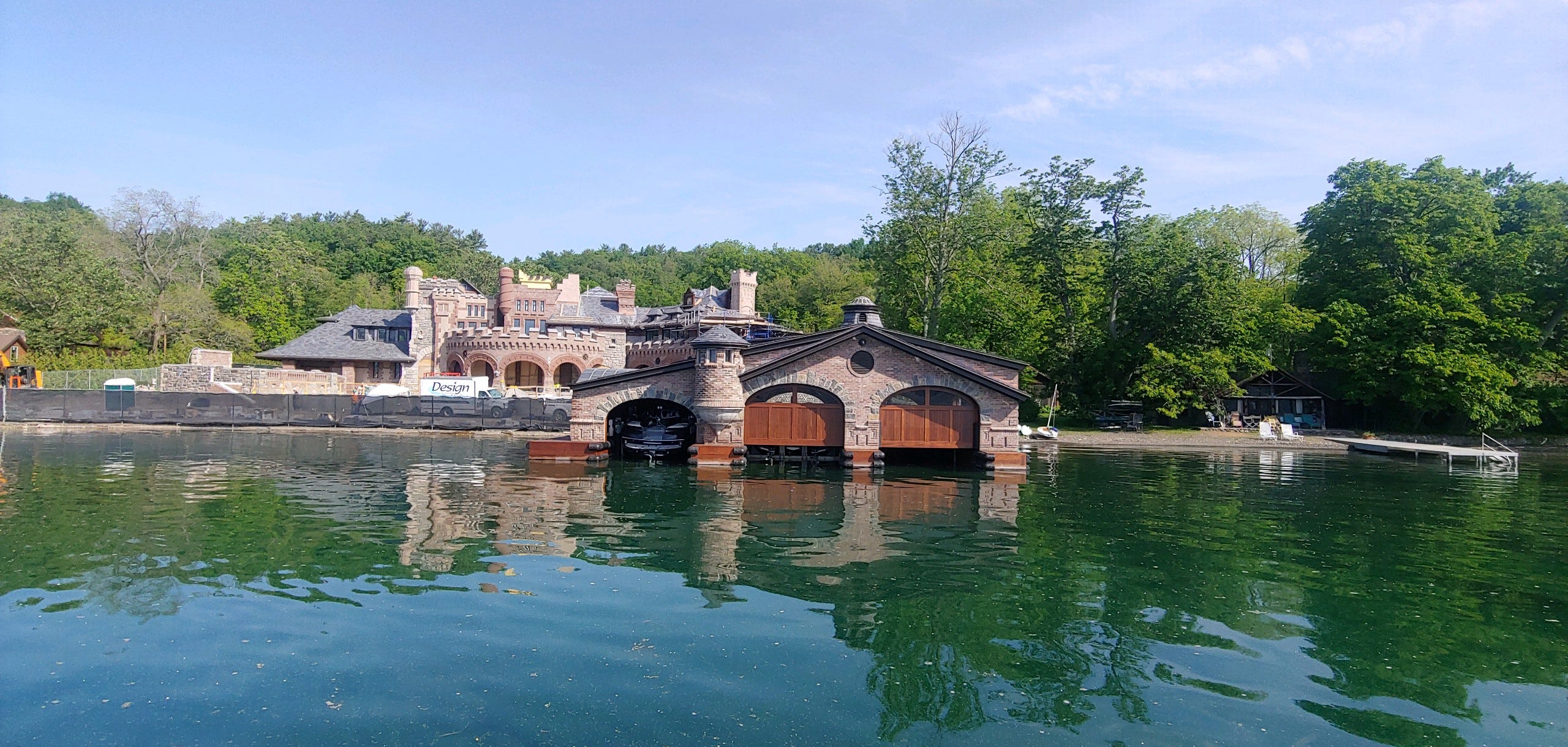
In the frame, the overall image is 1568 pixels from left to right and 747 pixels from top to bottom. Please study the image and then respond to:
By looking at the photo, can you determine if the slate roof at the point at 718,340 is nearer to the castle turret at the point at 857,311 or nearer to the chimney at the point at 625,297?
the castle turret at the point at 857,311

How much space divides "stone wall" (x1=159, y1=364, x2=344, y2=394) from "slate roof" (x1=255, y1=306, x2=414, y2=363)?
464 cm

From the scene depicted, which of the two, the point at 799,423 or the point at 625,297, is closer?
the point at 799,423

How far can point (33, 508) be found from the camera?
56.4 feet

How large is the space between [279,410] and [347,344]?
18.3 m

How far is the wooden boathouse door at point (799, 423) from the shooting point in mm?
27922

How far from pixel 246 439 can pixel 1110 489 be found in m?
33.5

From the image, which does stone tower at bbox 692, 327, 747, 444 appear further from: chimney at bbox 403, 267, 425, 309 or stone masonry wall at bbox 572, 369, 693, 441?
chimney at bbox 403, 267, 425, 309

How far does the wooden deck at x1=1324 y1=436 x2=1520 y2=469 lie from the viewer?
33438 millimetres

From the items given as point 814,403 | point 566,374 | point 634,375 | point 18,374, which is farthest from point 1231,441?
point 18,374

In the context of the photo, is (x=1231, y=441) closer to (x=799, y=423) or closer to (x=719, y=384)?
(x=799, y=423)

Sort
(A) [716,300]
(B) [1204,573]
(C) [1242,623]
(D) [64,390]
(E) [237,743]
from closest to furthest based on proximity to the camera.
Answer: (E) [237,743], (C) [1242,623], (B) [1204,573], (D) [64,390], (A) [716,300]

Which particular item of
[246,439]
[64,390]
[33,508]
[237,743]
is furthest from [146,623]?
[64,390]

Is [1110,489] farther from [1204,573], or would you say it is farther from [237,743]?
[237,743]

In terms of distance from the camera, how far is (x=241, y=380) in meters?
45.6
